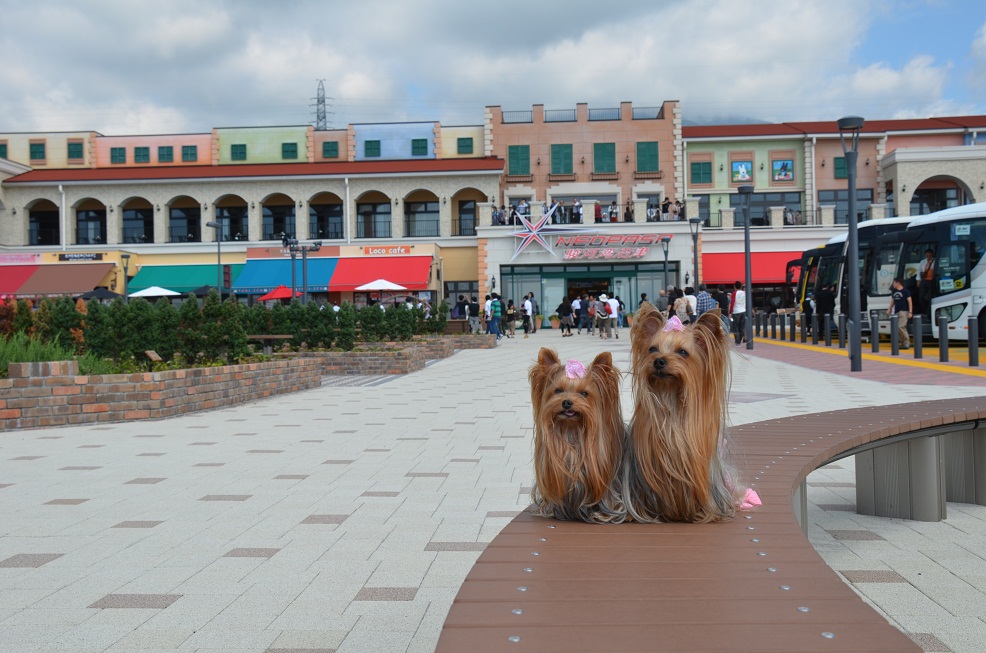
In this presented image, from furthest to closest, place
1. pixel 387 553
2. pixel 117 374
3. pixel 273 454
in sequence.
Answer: pixel 117 374, pixel 273 454, pixel 387 553

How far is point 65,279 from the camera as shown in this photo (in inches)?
1617

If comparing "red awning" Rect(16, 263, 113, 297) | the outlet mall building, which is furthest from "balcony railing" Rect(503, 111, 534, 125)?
"red awning" Rect(16, 263, 113, 297)

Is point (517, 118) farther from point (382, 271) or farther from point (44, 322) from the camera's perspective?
point (44, 322)

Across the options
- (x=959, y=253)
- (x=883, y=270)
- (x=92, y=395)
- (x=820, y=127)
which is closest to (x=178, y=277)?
(x=883, y=270)

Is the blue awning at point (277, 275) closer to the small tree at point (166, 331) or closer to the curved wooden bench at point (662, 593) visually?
the small tree at point (166, 331)

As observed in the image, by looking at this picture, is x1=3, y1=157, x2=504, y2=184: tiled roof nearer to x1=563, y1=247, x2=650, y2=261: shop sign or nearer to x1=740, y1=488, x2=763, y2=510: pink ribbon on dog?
x1=563, y1=247, x2=650, y2=261: shop sign

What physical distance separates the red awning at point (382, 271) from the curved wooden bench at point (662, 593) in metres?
36.4

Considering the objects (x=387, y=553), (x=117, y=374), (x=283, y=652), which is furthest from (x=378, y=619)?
(x=117, y=374)

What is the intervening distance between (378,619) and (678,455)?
144 cm

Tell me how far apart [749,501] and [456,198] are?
43205 mm

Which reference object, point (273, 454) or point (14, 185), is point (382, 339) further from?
point (14, 185)

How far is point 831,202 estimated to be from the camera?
1834 inches

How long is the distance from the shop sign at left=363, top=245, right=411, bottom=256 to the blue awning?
1616 mm

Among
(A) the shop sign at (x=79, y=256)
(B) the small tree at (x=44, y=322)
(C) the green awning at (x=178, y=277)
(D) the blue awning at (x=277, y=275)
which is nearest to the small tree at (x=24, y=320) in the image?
(B) the small tree at (x=44, y=322)
